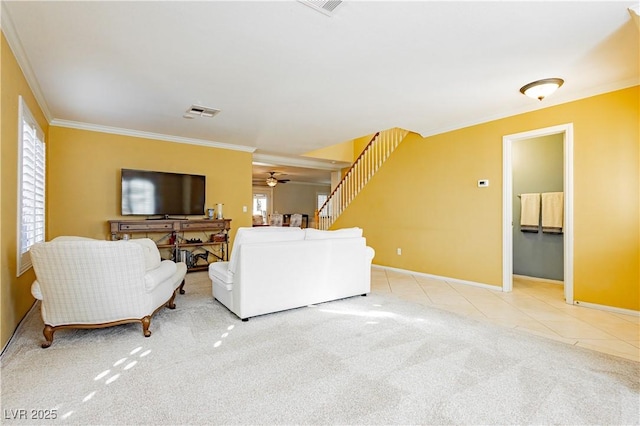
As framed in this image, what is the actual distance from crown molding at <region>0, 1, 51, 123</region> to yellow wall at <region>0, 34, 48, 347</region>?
54 mm

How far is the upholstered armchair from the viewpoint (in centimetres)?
237

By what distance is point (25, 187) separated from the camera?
312cm

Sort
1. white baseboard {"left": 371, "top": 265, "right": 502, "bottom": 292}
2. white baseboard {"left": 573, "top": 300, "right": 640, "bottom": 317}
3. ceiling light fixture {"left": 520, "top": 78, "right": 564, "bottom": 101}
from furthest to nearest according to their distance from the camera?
white baseboard {"left": 371, "top": 265, "right": 502, "bottom": 292} → white baseboard {"left": 573, "top": 300, "right": 640, "bottom": 317} → ceiling light fixture {"left": 520, "top": 78, "right": 564, "bottom": 101}

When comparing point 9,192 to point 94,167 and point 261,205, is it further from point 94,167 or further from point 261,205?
point 261,205

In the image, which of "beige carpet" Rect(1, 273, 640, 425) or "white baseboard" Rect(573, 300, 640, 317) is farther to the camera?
"white baseboard" Rect(573, 300, 640, 317)

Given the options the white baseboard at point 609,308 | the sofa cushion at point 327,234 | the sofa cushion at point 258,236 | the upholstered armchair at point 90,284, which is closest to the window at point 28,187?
the upholstered armchair at point 90,284

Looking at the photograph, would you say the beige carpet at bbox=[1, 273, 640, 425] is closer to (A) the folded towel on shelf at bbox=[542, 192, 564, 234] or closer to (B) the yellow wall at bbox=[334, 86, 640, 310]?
(B) the yellow wall at bbox=[334, 86, 640, 310]

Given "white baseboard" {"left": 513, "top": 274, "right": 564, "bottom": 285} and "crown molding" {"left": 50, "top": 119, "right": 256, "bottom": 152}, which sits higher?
"crown molding" {"left": 50, "top": 119, "right": 256, "bottom": 152}

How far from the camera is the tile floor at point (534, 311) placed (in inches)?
105

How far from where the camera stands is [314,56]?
109 inches

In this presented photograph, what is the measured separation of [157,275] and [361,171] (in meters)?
5.14

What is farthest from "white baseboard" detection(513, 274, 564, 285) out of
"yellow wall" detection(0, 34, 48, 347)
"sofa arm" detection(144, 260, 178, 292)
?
"yellow wall" detection(0, 34, 48, 347)

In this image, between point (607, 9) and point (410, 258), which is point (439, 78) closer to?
point (607, 9)

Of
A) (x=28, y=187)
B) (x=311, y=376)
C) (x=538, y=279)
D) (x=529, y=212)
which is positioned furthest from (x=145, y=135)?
(x=538, y=279)
